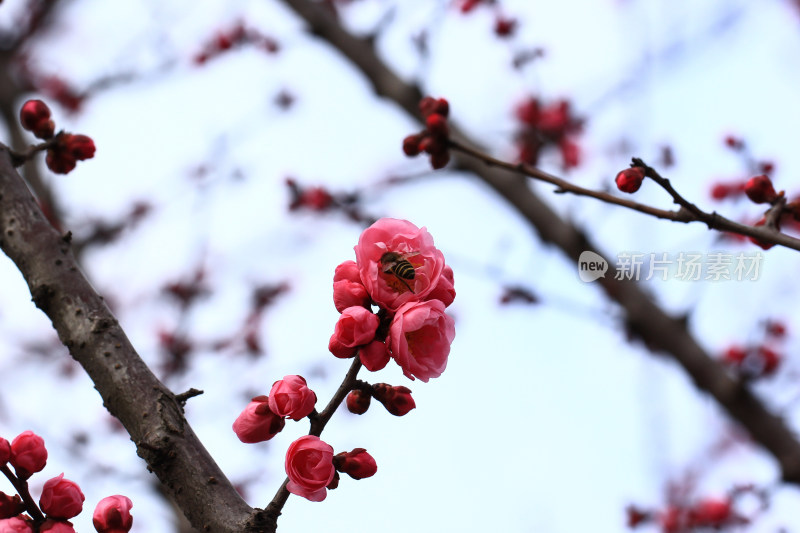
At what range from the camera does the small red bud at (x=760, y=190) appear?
1.87 m

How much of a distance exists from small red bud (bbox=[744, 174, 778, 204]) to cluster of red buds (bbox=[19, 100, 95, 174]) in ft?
6.28

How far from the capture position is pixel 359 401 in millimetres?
1364

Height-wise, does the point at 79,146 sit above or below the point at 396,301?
above

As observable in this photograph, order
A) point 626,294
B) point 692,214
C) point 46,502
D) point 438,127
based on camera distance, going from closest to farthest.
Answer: point 46,502, point 692,214, point 438,127, point 626,294

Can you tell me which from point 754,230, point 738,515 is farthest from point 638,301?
point 754,230

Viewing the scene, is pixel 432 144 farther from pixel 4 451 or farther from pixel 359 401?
pixel 4 451

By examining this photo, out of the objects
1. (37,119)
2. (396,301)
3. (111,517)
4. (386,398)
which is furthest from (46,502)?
(37,119)

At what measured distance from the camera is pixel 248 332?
6027mm

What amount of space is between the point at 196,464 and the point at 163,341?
443cm

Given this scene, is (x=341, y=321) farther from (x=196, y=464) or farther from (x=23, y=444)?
(x=23, y=444)

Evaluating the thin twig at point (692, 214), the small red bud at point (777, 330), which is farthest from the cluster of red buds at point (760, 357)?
the thin twig at point (692, 214)

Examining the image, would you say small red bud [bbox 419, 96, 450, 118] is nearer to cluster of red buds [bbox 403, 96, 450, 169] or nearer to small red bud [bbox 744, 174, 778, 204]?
cluster of red buds [bbox 403, 96, 450, 169]

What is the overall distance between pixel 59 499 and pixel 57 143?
3.46ft

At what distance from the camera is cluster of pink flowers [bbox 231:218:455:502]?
1.24 meters
